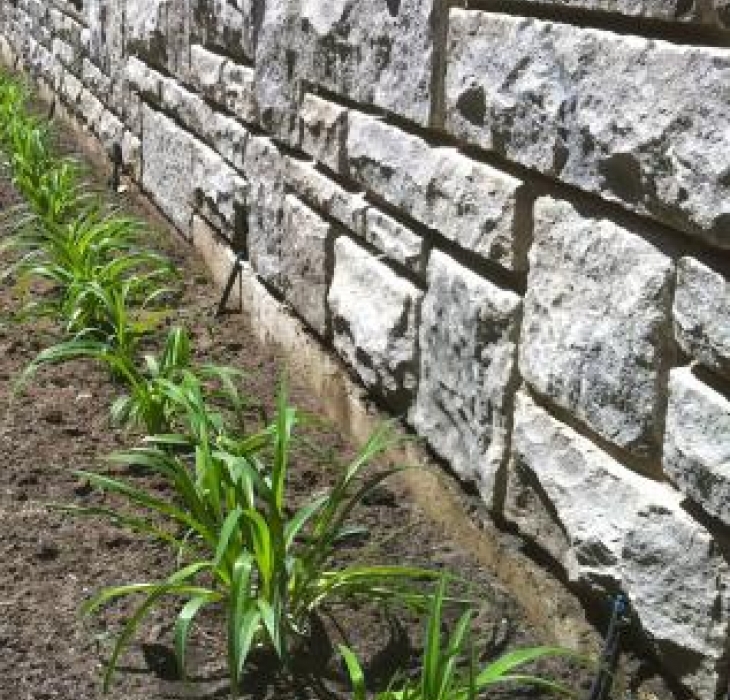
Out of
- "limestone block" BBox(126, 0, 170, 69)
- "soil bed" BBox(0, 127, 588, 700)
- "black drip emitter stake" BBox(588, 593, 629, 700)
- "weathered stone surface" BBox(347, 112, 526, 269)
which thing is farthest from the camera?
"limestone block" BBox(126, 0, 170, 69)

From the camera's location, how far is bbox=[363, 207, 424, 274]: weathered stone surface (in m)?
2.60

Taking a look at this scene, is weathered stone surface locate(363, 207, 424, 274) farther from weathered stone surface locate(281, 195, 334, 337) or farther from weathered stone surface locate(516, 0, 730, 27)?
weathered stone surface locate(516, 0, 730, 27)

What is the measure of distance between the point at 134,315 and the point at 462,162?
5.59 feet

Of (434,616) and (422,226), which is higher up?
(422,226)

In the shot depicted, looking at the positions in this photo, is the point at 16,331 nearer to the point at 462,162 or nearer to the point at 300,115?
the point at 300,115

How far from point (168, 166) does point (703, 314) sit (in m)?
3.34

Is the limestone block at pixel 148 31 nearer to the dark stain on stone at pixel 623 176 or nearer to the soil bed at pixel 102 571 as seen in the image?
the soil bed at pixel 102 571

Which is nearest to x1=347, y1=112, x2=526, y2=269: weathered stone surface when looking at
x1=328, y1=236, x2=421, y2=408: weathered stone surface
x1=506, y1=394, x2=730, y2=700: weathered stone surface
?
x1=328, y1=236, x2=421, y2=408: weathered stone surface

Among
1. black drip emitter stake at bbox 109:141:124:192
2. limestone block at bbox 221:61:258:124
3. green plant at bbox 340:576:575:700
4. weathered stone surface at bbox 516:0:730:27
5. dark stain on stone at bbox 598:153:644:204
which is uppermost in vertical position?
weathered stone surface at bbox 516:0:730:27

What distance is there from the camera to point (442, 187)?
2.43 meters

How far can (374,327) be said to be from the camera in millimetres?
2789

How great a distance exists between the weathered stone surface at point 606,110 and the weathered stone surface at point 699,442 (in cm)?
21

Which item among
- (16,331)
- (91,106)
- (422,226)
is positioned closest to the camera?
(422,226)

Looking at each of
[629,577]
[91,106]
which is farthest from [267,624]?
[91,106]
